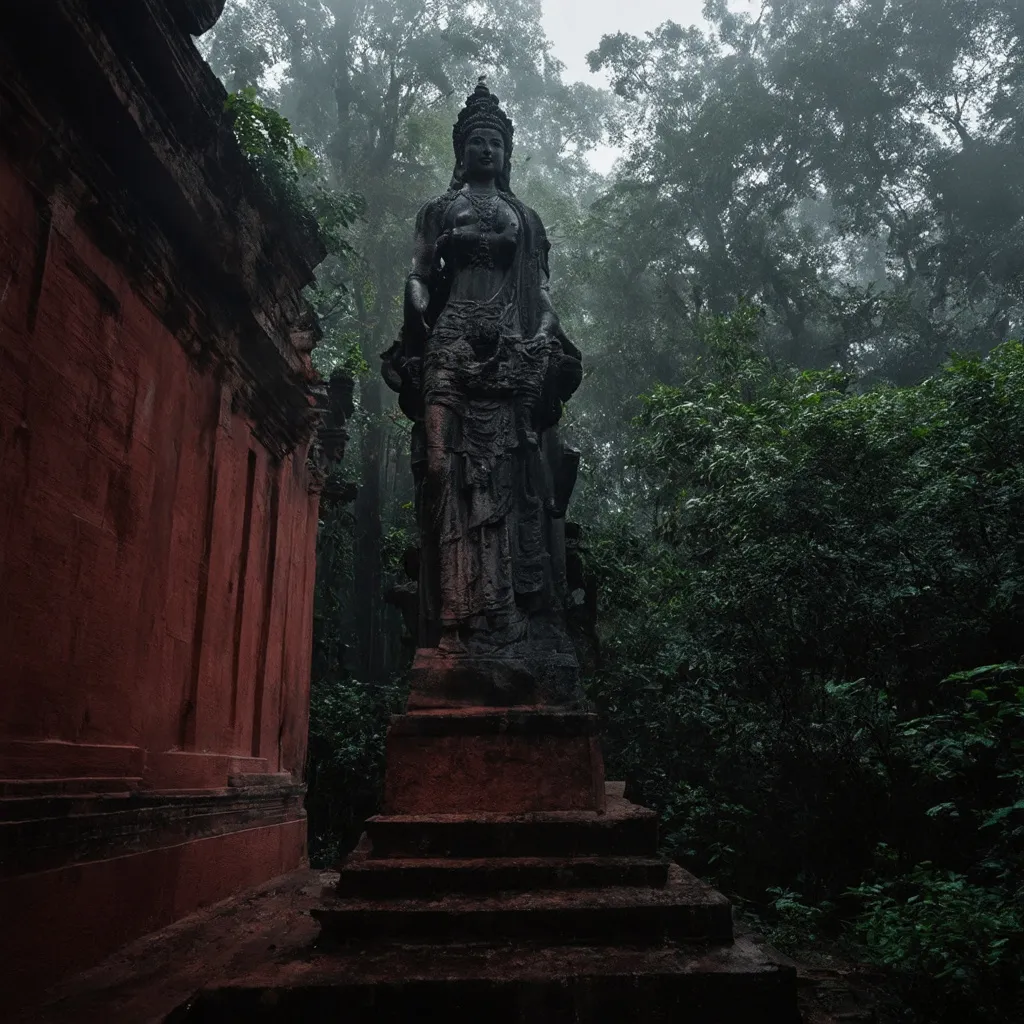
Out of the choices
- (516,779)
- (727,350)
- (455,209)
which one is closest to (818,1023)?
(516,779)

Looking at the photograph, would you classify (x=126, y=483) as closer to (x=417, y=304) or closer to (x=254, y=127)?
(x=417, y=304)

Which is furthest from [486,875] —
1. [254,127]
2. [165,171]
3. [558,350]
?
[254,127]

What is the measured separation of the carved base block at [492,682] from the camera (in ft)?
12.1

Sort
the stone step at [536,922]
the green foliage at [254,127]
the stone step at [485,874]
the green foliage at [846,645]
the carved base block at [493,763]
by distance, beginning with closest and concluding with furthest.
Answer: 1. the stone step at [536,922]
2. the stone step at [485,874]
3. the carved base block at [493,763]
4. the green foliage at [846,645]
5. the green foliage at [254,127]

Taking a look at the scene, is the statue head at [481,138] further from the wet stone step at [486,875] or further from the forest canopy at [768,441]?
the wet stone step at [486,875]

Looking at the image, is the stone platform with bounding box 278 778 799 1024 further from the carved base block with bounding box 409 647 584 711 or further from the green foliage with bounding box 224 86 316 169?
the green foliage with bounding box 224 86 316 169

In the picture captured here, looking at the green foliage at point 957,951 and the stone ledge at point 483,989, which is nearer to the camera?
the stone ledge at point 483,989

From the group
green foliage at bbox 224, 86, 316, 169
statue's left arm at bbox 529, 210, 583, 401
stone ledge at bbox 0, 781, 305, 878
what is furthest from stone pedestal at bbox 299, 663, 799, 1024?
green foliage at bbox 224, 86, 316, 169

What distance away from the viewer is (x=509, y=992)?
2.33 meters

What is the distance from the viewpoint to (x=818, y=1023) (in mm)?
2600

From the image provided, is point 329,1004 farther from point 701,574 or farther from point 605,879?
point 701,574

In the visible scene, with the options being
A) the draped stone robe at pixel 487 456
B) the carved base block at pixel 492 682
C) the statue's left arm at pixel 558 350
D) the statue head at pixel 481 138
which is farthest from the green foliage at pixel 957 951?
the statue head at pixel 481 138

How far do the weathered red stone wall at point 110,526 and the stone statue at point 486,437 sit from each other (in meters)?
1.35

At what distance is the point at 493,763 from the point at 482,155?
344 cm
